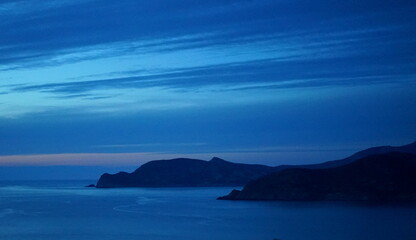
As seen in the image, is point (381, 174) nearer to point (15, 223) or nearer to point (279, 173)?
point (279, 173)

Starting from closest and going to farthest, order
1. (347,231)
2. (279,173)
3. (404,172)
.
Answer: (347,231) < (404,172) < (279,173)

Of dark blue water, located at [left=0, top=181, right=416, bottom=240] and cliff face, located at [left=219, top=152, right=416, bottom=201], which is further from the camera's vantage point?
cliff face, located at [left=219, top=152, right=416, bottom=201]

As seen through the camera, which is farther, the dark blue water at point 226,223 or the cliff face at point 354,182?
the cliff face at point 354,182

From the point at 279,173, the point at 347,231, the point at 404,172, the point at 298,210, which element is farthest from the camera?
the point at 279,173

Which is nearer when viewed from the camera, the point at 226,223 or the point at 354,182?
the point at 226,223

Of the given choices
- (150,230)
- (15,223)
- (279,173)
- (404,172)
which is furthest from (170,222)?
(404,172)

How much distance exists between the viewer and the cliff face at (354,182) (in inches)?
4515

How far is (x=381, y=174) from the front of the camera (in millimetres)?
116688

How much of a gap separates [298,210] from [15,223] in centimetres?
4713

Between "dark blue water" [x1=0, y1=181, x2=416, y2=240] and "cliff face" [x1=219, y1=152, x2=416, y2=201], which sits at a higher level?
"cliff face" [x1=219, y1=152, x2=416, y2=201]

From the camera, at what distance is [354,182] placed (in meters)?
119

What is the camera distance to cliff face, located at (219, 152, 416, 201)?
115 metres

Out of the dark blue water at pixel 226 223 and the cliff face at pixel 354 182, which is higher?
the cliff face at pixel 354 182

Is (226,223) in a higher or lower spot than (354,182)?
lower
